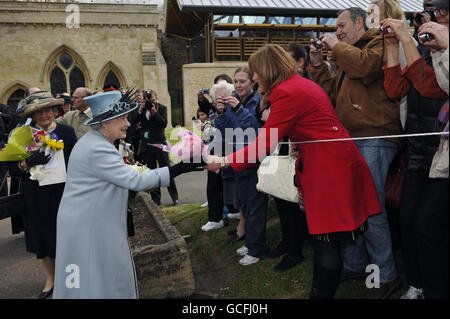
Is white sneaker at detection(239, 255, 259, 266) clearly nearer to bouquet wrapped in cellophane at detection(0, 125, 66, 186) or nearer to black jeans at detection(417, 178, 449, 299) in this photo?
black jeans at detection(417, 178, 449, 299)

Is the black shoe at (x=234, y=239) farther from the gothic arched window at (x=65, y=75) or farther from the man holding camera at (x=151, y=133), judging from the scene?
the gothic arched window at (x=65, y=75)

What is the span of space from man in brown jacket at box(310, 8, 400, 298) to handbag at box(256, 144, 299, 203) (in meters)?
0.80

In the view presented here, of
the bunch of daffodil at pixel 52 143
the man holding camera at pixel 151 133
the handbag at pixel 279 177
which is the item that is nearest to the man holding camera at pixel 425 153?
the handbag at pixel 279 177

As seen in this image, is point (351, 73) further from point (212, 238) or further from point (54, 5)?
point (54, 5)

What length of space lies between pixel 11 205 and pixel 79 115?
1.89 metres

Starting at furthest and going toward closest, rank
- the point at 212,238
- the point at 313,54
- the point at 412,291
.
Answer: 1. the point at 212,238
2. the point at 313,54
3. the point at 412,291

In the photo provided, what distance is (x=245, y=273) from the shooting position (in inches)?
145

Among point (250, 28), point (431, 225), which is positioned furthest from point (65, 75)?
point (431, 225)

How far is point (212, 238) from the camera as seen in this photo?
190 inches

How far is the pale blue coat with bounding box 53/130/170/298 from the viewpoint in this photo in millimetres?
2211

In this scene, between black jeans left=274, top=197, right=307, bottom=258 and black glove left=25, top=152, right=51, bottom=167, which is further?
black jeans left=274, top=197, right=307, bottom=258

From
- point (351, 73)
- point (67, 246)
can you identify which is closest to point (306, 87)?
point (351, 73)

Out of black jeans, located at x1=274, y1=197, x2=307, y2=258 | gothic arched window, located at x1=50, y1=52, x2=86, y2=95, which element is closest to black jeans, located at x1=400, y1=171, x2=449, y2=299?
black jeans, located at x1=274, y1=197, x2=307, y2=258
